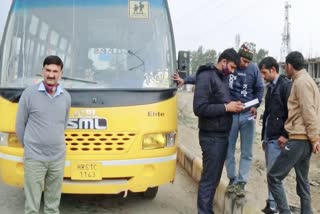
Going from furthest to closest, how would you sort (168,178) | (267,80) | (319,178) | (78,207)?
(319,178) → (78,207) → (168,178) → (267,80)

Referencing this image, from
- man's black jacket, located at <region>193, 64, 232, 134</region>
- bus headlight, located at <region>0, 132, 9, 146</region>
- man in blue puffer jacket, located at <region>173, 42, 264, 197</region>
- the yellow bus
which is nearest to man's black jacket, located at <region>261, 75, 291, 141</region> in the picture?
man's black jacket, located at <region>193, 64, 232, 134</region>

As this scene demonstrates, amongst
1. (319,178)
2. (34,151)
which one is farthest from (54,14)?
(319,178)

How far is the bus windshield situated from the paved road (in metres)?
1.70

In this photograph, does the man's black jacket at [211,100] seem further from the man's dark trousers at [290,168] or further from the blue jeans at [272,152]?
the man's dark trousers at [290,168]

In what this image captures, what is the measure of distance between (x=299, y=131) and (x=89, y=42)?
2.72m

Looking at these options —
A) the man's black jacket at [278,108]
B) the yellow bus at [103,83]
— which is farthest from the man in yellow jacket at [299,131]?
the yellow bus at [103,83]

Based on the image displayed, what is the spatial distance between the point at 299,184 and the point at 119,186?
2009mm

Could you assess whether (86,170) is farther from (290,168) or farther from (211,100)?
(290,168)

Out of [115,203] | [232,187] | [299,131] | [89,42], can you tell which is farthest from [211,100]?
[115,203]

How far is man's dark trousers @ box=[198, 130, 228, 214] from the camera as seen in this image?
5156mm

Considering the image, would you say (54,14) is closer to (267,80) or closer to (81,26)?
(81,26)

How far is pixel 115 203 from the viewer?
6.52 meters

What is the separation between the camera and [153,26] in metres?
5.95

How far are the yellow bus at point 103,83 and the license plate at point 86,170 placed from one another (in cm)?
1
